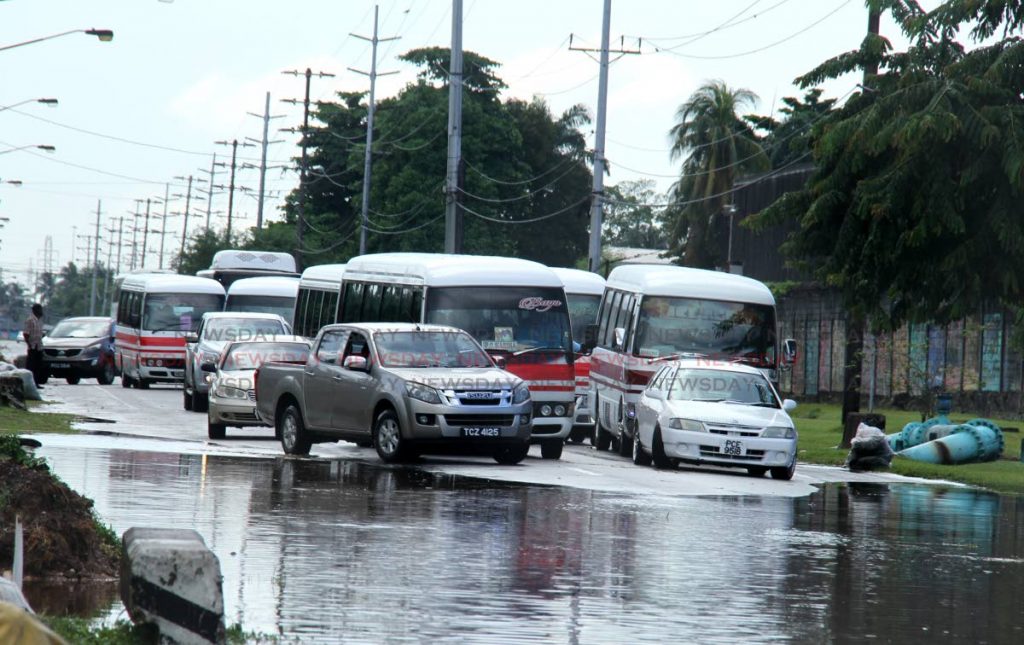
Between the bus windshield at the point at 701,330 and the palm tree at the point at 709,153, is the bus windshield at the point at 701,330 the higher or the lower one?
the lower one

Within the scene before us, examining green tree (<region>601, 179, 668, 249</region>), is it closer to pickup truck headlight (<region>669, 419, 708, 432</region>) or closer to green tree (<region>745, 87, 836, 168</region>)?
green tree (<region>745, 87, 836, 168</region>)

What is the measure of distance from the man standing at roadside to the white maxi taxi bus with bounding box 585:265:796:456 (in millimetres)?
16303

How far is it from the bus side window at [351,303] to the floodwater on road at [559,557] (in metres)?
10.2

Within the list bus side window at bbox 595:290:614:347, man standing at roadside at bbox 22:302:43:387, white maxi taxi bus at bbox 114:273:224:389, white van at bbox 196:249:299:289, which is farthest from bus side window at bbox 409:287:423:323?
white van at bbox 196:249:299:289

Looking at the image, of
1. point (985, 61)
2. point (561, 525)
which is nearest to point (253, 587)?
point (561, 525)

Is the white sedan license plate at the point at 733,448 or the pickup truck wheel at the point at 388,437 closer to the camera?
the pickup truck wheel at the point at 388,437

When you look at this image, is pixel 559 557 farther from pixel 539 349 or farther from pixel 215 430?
pixel 215 430

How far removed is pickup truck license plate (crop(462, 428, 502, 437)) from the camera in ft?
69.9

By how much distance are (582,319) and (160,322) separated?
19648 mm

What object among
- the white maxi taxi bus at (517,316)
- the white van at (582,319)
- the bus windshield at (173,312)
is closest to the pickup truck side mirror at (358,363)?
the white maxi taxi bus at (517,316)

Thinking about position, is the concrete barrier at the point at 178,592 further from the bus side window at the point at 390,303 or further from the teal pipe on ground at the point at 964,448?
the teal pipe on ground at the point at 964,448

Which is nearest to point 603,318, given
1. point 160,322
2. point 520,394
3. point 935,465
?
point 935,465

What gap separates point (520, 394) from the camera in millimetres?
21719

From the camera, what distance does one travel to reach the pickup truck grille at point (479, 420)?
21.2 metres
